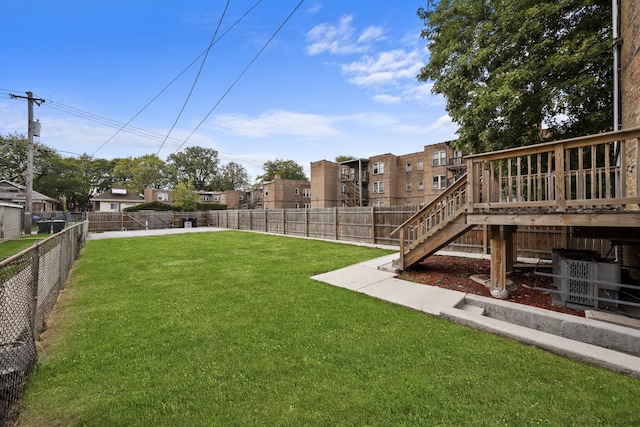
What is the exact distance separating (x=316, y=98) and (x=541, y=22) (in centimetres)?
1009

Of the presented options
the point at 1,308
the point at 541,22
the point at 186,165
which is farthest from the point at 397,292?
the point at 186,165

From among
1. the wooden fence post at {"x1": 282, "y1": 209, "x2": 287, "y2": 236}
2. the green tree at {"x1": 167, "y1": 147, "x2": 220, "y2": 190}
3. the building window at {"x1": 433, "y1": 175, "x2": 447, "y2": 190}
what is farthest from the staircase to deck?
the green tree at {"x1": 167, "y1": 147, "x2": 220, "y2": 190}

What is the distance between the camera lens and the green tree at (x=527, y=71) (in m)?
6.60

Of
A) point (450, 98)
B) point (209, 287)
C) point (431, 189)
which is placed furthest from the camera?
point (431, 189)

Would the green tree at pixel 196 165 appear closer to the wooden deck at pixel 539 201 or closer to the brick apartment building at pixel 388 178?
the brick apartment building at pixel 388 178

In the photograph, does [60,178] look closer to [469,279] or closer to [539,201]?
[469,279]

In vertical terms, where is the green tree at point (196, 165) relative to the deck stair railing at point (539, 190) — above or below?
above

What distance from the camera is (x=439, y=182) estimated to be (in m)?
26.9

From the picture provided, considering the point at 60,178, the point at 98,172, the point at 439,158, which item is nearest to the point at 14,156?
the point at 60,178

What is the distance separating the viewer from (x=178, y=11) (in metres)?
9.27

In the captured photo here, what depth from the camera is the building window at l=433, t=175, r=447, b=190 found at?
26486 mm

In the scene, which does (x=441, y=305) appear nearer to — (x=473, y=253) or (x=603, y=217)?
(x=603, y=217)

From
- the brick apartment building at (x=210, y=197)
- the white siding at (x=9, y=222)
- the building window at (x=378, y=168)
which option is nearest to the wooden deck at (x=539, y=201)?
the white siding at (x=9, y=222)

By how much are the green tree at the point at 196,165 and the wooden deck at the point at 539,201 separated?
56143 millimetres
